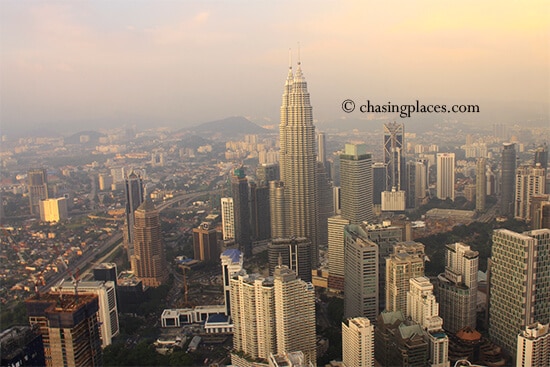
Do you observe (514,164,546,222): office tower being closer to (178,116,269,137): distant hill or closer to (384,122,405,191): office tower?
(384,122,405,191): office tower

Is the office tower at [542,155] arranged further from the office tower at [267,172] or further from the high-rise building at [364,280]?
the office tower at [267,172]

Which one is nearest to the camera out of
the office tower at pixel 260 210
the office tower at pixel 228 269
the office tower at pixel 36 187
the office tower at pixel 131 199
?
the office tower at pixel 228 269

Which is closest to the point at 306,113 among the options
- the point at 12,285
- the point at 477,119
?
the point at 477,119

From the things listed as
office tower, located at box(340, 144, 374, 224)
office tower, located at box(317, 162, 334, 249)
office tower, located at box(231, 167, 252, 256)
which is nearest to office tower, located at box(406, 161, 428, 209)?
office tower, located at box(340, 144, 374, 224)

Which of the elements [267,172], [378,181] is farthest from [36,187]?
[378,181]

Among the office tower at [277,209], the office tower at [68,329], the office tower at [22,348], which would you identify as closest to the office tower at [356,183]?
the office tower at [277,209]

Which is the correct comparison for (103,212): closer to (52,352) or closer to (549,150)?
(52,352)
